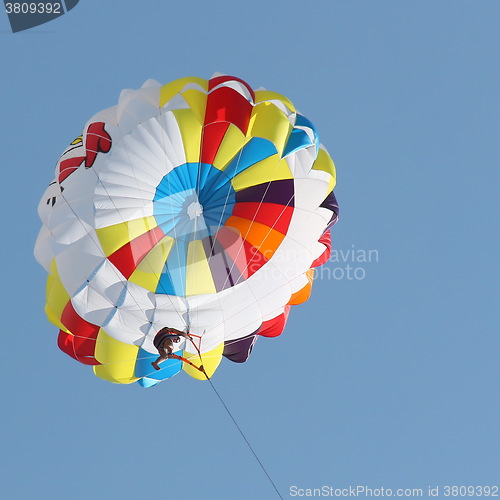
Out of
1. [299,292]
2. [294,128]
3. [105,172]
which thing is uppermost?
[294,128]

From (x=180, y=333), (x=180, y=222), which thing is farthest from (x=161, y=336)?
(x=180, y=222)

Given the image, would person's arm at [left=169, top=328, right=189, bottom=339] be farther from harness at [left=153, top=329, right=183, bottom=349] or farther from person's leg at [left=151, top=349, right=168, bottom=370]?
person's leg at [left=151, top=349, right=168, bottom=370]

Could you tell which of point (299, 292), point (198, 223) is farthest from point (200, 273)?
point (299, 292)

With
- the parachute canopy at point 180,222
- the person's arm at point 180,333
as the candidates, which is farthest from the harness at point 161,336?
the parachute canopy at point 180,222

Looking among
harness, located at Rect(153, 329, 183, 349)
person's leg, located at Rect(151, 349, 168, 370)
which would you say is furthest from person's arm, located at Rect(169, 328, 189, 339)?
person's leg, located at Rect(151, 349, 168, 370)

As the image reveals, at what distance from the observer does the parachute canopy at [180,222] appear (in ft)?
39.2

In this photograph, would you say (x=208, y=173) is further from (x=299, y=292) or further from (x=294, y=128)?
(x=299, y=292)

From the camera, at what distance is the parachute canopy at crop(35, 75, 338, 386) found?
39.2 feet

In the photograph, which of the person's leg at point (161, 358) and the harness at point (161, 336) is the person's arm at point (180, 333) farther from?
the person's leg at point (161, 358)

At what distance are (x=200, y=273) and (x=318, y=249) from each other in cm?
194

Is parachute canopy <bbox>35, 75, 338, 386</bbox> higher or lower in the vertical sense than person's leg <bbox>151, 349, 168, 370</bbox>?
higher

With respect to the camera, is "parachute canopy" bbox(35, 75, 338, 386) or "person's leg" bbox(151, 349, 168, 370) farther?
"parachute canopy" bbox(35, 75, 338, 386)

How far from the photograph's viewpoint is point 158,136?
1200cm

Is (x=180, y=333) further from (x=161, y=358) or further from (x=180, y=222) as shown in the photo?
(x=180, y=222)
